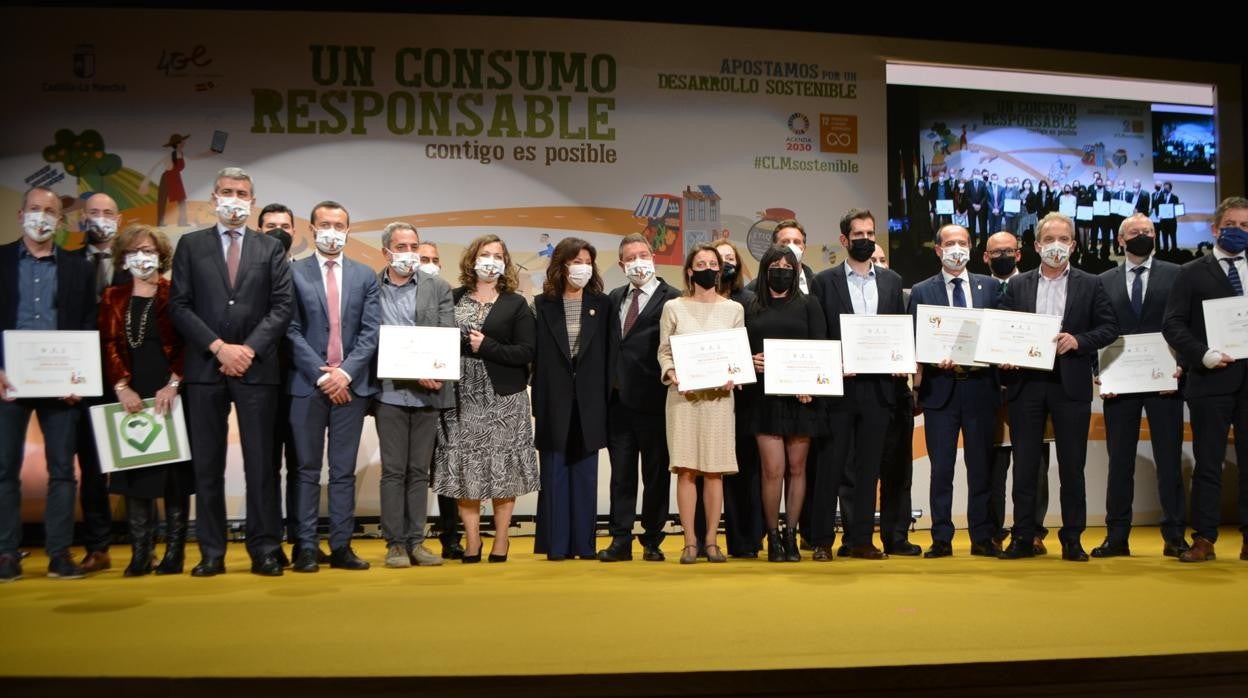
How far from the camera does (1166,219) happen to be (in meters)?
8.09

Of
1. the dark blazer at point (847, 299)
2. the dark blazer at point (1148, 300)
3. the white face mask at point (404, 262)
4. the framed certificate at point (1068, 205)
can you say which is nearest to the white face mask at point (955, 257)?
the dark blazer at point (847, 299)

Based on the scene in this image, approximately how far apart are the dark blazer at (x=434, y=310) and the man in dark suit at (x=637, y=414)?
2.84 ft

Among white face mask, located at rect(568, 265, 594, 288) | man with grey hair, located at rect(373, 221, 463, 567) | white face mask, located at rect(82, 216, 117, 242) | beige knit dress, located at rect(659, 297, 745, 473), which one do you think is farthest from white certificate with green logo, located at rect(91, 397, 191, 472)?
beige knit dress, located at rect(659, 297, 745, 473)

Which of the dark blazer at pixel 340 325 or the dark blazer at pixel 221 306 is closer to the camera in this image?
the dark blazer at pixel 221 306

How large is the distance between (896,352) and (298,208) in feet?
14.5

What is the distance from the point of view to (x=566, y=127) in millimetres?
7430

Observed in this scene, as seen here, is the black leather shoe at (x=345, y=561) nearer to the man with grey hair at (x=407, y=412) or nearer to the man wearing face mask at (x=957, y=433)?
the man with grey hair at (x=407, y=412)

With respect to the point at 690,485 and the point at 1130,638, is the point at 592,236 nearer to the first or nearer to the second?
the point at 690,485

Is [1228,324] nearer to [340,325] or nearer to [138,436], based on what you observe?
[340,325]

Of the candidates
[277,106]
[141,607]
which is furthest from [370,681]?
[277,106]

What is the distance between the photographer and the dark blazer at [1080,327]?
517 centimetres

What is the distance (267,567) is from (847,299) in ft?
10.4

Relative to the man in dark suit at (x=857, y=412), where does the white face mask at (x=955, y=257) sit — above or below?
above

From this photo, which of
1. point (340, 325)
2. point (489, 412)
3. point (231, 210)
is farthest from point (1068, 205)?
point (231, 210)
